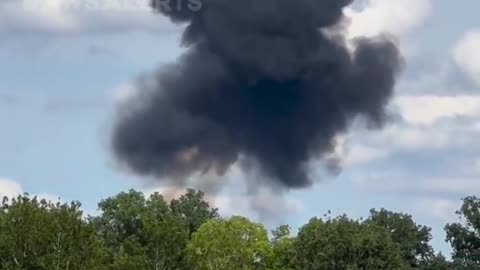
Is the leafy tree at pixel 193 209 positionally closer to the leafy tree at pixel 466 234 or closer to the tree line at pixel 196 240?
the tree line at pixel 196 240

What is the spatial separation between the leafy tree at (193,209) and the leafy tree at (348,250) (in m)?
23.6

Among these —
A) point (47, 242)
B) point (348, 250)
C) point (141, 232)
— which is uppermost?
point (141, 232)

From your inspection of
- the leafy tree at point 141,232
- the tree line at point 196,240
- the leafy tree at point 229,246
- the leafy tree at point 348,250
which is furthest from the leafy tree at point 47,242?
the leafy tree at point 348,250

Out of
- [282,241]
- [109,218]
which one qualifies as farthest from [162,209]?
[282,241]

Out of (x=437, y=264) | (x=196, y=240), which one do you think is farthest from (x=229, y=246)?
(x=437, y=264)

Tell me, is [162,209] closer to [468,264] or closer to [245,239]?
[245,239]

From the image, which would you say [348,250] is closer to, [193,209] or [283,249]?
[283,249]

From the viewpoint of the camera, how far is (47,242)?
7981cm

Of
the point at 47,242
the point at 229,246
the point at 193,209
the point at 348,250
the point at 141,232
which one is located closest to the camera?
the point at 47,242

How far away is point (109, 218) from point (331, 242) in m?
26.5

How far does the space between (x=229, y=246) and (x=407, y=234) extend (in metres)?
22.1

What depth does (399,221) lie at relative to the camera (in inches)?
4611

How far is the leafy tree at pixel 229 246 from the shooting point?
324 ft

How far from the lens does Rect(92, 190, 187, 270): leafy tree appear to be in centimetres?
9581
